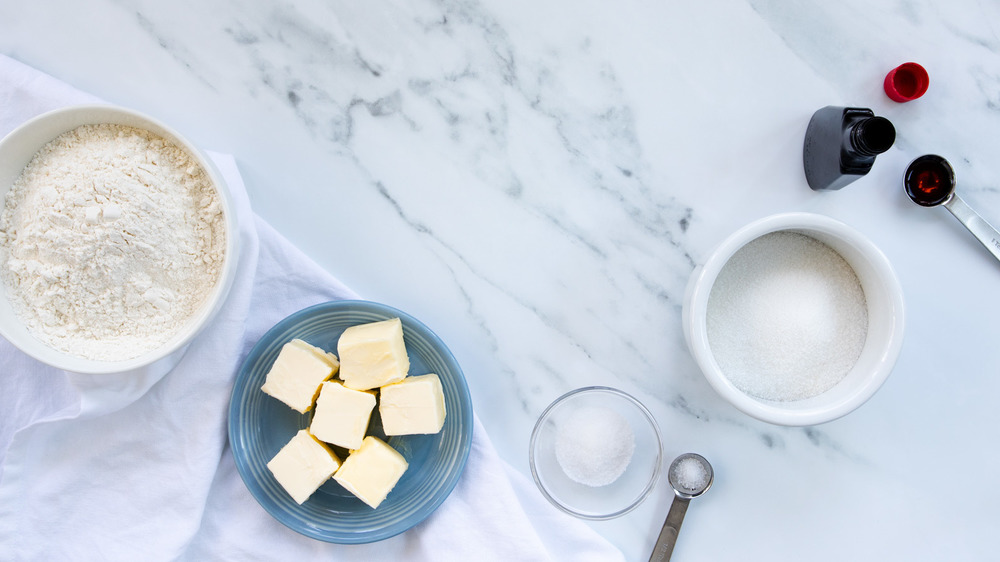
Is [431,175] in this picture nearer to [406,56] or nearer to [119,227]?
[406,56]

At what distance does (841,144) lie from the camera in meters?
0.88

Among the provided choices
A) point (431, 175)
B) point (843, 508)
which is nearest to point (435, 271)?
point (431, 175)

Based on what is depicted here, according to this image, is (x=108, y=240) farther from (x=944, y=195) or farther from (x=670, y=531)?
(x=944, y=195)

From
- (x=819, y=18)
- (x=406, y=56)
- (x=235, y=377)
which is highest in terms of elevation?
(x=819, y=18)

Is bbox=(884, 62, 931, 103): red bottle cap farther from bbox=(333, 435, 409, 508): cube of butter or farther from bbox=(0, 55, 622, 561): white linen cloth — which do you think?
bbox=(333, 435, 409, 508): cube of butter

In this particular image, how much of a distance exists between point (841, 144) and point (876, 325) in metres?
0.24

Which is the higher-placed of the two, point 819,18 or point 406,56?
point 819,18

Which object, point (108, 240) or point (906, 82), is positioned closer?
point (108, 240)

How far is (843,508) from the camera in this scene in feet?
3.34

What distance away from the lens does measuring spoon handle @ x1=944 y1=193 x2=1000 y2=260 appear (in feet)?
3.16

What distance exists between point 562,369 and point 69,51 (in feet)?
2.82

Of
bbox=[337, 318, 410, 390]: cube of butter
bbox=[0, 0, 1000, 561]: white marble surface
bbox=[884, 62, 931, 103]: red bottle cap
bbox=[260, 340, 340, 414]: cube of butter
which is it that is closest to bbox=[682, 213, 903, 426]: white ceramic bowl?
bbox=[0, 0, 1000, 561]: white marble surface

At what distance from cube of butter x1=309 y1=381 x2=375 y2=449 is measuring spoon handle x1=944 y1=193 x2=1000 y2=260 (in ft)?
2.89

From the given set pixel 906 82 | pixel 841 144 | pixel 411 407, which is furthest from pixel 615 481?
pixel 906 82
